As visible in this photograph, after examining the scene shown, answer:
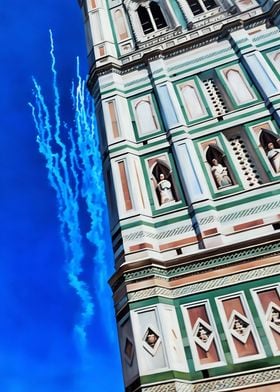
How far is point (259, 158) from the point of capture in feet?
24.4

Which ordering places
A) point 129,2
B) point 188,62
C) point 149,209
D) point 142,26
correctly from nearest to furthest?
point 149,209 < point 188,62 < point 142,26 < point 129,2

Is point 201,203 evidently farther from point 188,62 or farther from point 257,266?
point 188,62

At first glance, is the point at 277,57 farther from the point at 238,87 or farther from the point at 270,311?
the point at 270,311

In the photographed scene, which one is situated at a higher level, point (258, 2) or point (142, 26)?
point (142, 26)

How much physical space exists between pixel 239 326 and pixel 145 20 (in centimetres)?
938

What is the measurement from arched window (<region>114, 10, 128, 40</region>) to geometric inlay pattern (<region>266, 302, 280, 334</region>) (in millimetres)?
8519

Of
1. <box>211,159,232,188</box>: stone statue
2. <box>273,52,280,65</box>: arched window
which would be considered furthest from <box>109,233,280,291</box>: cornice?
<box>273,52,280,65</box>: arched window

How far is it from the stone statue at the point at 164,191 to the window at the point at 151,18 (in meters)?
5.61

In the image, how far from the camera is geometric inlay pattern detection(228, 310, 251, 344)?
18.2 feet

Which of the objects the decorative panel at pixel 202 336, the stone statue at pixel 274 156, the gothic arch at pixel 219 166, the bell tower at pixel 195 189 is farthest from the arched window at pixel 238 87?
the decorative panel at pixel 202 336

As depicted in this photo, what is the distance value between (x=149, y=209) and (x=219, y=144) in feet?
6.07

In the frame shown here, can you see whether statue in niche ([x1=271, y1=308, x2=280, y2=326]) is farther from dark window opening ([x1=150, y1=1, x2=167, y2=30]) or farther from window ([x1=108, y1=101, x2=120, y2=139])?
dark window opening ([x1=150, y1=1, x2=167, y2=30])

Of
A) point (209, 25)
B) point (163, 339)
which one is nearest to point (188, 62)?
point (209, 25)

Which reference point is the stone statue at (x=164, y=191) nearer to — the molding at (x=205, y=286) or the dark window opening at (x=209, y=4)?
the molding at (x=205, y=286)
